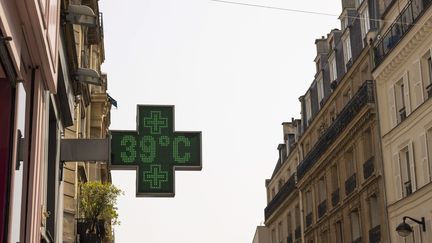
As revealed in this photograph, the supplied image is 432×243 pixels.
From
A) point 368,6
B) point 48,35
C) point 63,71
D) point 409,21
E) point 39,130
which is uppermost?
point 368,6

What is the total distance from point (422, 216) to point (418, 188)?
95cm

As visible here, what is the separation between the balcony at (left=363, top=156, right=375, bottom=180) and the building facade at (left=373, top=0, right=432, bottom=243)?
155cm

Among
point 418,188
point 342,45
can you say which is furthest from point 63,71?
point 342,45

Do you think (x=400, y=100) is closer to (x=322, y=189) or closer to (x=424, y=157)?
(x=424, y=157)

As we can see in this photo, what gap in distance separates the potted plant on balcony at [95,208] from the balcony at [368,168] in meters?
11.1

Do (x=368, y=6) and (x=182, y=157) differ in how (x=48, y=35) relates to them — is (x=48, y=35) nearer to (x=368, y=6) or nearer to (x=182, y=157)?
(x=182, y=157)

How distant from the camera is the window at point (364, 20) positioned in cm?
3509

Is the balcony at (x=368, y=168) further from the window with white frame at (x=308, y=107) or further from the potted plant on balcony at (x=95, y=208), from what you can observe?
the window with white frame at (x=308, y=107)

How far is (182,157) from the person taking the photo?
10469mm

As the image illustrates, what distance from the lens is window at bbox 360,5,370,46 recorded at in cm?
3509

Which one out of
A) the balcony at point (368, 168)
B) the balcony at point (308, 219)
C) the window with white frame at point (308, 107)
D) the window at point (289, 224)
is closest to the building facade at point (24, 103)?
the balcony at point (368, 168)

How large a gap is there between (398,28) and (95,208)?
12.6 m

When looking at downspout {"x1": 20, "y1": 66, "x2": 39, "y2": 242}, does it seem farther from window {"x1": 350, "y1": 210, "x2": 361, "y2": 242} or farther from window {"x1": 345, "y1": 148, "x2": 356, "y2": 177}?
window {"x1": 345, "y1": 148, "x2": 356, "y2": 177}

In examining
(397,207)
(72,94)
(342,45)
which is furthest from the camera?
(342,45)
